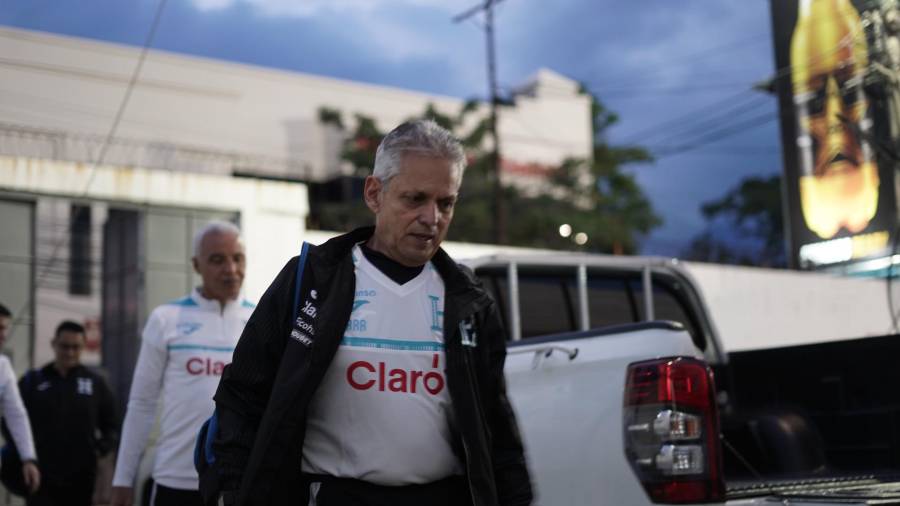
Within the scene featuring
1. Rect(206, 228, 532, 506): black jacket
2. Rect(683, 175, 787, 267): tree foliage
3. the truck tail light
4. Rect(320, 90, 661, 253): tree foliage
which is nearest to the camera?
Rect(206, 228, 532, 506): black jacket

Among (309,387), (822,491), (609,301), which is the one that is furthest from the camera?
(609,301)

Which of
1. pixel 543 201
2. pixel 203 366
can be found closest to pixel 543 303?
pixel 203 366

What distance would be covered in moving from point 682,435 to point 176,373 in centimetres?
198

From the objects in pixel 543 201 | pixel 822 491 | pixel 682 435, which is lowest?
pixel 822 491

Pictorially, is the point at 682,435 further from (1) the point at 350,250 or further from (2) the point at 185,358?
(2) the point at 185,358

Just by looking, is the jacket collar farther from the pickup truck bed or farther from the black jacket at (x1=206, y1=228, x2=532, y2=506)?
the pickup truck bed

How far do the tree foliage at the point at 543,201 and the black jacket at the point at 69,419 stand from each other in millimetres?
24067

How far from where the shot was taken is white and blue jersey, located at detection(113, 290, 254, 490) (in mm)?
4320

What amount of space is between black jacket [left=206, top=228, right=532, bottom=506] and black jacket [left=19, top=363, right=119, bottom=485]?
176 inches

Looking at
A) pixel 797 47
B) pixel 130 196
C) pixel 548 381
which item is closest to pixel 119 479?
pixel 548 381

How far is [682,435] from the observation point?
11.0 ft

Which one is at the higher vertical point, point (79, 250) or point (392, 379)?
point (79, 250)

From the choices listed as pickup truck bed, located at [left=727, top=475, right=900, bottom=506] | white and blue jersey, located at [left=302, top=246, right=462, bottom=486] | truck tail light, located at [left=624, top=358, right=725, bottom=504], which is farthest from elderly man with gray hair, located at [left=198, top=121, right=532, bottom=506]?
pickup truck bed, located at [left=727, top=475, right=900, bottom=506]

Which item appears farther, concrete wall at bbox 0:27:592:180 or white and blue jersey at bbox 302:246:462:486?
concrete wall at bbox 0:27:592:180
